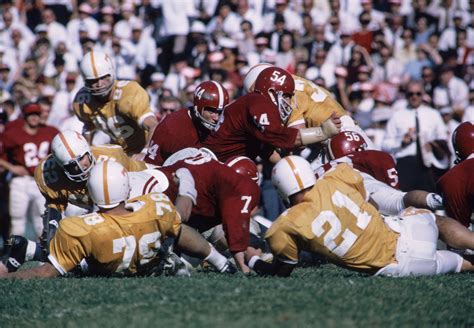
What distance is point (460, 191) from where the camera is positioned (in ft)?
25.6

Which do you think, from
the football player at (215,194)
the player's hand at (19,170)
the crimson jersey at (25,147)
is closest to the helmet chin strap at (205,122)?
the football player at (215,194)

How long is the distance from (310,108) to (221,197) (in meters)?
2.28

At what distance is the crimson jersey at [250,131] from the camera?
337 inches

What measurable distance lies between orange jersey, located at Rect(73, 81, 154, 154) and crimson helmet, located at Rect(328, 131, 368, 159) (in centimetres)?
192

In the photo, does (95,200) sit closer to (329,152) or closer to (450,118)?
(329,152)

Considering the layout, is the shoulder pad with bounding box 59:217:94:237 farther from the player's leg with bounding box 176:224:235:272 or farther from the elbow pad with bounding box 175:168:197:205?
the elbow pad with bounding box 175:168:197:205

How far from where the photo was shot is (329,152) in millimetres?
9039

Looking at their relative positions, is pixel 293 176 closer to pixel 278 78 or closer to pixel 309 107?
pixel 278 78

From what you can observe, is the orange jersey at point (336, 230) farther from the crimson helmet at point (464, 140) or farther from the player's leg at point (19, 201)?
the player's leg at point (19, 201)

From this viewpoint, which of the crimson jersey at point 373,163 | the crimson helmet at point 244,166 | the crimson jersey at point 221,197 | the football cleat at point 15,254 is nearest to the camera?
the crimson jersey at point 221,197

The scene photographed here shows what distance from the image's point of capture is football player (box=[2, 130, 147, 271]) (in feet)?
26.1

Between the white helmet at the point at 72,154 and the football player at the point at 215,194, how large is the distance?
44cm

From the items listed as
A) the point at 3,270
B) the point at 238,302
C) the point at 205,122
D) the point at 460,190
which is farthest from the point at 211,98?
the point at 238,302

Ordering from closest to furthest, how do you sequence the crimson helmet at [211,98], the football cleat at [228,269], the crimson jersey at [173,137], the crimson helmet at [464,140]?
the football cleat at [228,269] → the crimson helmet at [464,140] → the crimson helmet at [211,98] → the crimson jersey at [173,137]
